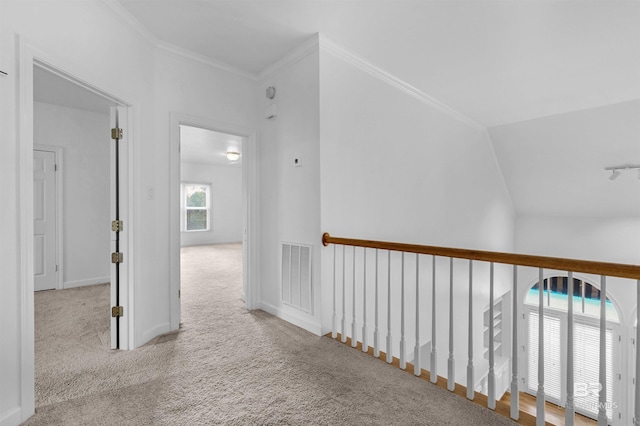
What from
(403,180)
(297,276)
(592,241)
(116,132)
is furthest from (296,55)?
(592,241)

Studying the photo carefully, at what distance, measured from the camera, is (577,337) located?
5969 millimetres

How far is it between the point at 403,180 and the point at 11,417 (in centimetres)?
357

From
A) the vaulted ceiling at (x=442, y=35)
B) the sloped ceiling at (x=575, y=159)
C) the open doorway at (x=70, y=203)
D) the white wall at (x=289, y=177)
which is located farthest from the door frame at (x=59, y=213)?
the sloped ceiling at (x=575, y=159)

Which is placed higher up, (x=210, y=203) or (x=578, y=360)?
(x=210, y=203)

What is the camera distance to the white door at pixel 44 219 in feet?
13.3

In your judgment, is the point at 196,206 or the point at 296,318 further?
the point at 196,206

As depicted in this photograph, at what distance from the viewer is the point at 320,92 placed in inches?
105

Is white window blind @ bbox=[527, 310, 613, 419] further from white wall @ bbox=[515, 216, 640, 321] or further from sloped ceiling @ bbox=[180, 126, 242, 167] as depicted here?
sloped ceiling @ bbox=[180, 126, 242, 167]

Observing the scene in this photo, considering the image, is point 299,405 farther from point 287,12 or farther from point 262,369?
point 287,12

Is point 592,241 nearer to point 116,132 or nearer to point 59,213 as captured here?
point 116,132

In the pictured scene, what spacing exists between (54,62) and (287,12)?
154cm

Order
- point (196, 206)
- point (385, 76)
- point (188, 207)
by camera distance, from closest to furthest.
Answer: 1. point (385, 76)
2. point (188, 207)
3. point (196, 206)

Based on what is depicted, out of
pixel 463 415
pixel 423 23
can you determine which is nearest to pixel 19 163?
pixel 463 415

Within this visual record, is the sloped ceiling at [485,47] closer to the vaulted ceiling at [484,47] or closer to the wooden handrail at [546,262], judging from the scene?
the vaulted ceiling at [484,47]
